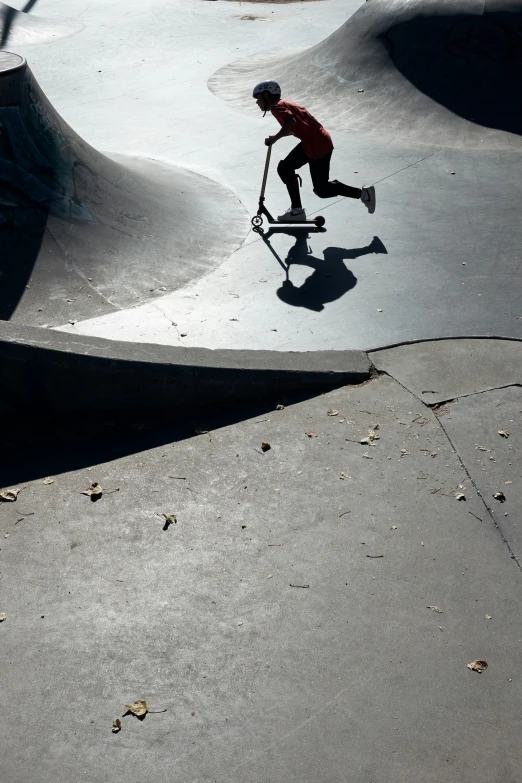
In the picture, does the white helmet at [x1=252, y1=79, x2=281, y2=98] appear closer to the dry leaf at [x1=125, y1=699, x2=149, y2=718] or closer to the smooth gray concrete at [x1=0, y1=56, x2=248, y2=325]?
the smooth gray concrete at [x1=0, y1=56, x2=248, y2=325]

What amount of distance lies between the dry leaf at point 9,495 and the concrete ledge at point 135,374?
71 centimetres

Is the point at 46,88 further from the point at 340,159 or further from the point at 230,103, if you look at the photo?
the point at 340,159

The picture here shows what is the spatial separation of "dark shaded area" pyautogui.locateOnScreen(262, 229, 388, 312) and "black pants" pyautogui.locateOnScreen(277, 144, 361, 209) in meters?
0.48

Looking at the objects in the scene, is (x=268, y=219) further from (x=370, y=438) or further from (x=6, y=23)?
(x=6, y=23)

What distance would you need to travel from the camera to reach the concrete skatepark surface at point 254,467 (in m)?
3.51

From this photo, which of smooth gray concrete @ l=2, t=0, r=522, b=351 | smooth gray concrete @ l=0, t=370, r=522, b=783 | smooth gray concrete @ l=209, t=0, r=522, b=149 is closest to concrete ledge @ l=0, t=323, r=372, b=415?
smooth gray concrete @ l=0, t=370, r=522, b=783

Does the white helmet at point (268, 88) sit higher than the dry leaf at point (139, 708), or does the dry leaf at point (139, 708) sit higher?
the white helmet at point (268, 88)

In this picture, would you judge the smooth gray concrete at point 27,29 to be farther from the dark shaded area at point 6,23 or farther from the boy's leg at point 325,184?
the boy's leg at point 325,184

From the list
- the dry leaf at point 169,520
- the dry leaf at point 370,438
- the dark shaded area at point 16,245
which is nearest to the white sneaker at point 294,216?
the dark shaded area at point 16,245

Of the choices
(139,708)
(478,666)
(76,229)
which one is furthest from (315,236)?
(139,708)

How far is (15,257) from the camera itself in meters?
6.93

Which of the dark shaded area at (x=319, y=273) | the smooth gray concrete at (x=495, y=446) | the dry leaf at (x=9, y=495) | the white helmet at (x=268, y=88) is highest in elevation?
the white helmet at (x=268, y=88)

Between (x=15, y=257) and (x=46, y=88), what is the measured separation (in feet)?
27.6

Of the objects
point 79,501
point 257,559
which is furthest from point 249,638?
point 79,501
